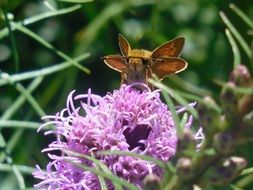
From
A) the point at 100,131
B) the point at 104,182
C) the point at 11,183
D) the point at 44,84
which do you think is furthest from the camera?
the point at 44,84

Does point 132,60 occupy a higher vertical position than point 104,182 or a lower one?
higher

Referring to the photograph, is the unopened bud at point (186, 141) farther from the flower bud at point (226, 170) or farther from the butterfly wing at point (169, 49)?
the butterfly wing at point (169, 49)

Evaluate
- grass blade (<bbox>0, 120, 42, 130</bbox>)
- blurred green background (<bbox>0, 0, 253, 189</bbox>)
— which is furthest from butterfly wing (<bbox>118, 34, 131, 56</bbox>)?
blurred green background (<bbox>0, 0, 253, 189</bbox>)

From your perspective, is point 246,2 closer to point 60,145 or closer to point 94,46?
point 94,46

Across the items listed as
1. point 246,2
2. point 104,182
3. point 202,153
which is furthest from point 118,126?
point 246,2

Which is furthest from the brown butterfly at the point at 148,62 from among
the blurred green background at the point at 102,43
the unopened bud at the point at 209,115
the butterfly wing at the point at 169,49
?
the blurred green background at the point at 102,43

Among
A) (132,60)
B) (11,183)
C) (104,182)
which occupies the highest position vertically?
(132,60)
